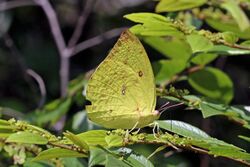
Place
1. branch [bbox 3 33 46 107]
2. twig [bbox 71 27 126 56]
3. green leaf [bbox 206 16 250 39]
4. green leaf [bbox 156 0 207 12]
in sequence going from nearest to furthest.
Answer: green leaf [bbox 156 0 207 12], green leaf [bbox 206 16 250 39], branch [bbox 3 33 46 107], twig [bbox 71 27 126 56]

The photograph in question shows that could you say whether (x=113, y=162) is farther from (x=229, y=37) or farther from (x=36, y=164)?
(x=229, y=37)

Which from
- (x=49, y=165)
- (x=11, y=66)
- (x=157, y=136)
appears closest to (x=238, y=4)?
(x=157, y=136)

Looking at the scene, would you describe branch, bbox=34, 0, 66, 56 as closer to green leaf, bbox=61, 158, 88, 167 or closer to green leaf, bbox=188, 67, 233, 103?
green leaf, bbox=188, 67, 233, 103

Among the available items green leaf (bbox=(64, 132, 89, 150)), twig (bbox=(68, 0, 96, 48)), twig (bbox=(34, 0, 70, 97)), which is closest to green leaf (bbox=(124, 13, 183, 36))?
green leaf (bbox=(64, 132, 89, 150))

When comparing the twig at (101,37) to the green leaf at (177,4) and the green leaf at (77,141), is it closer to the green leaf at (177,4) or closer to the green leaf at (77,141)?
the green leaf at (177,4)

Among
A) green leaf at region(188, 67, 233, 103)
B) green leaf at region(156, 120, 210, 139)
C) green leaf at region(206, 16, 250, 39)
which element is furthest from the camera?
green leaf at region(188, 67, 233, 103)

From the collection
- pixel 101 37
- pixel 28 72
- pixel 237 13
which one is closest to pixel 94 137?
pixel 237 13

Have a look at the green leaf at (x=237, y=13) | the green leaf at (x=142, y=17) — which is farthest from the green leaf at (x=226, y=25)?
the green leaf at (x=142, y=17)
